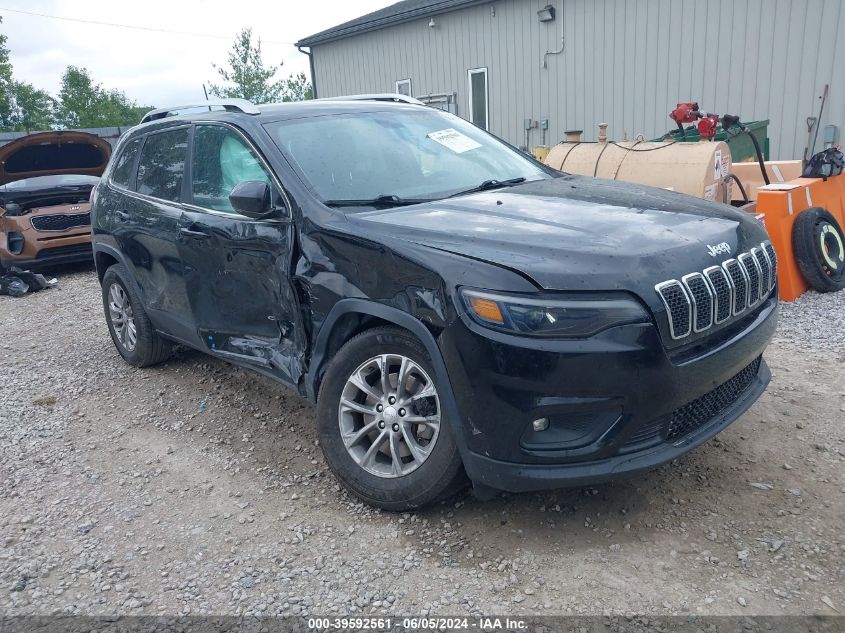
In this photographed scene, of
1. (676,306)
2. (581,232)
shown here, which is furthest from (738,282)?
(581,232)

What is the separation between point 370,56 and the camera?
15875 millimetres

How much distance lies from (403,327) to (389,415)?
0.40 m

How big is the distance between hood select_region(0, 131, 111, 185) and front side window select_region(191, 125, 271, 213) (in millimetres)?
6311

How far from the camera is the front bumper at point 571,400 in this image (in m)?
2.44

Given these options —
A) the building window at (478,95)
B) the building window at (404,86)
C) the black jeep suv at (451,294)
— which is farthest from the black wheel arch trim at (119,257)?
the building window at (404,86)

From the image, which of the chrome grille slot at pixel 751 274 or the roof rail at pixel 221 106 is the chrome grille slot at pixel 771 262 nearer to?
the chrome grille slot at pixel 751 274

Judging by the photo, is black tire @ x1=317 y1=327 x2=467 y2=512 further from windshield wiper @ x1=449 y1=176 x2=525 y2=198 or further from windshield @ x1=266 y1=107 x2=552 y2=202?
windshield wiper @ x1=449 y1=176 x2=525 y2=198

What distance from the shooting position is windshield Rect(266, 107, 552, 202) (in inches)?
134

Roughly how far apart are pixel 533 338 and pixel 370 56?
1487cm

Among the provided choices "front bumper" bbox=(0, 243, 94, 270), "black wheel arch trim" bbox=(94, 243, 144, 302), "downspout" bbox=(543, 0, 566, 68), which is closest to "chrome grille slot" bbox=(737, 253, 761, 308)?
"black wheel arch trim" bbox=(94, 243, 144, 302)

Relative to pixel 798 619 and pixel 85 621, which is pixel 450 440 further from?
pixel 85 621

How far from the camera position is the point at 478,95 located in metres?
13.8

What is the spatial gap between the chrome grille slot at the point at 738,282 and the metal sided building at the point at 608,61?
7.96m

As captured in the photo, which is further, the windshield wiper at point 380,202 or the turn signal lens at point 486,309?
the windshield wiper at point 380,202
